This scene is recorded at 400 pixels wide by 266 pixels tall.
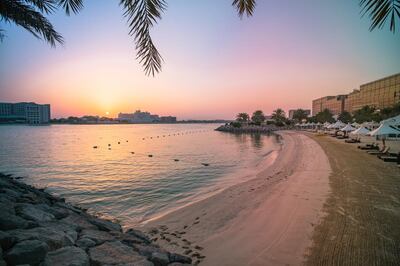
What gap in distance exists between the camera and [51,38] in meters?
5.43

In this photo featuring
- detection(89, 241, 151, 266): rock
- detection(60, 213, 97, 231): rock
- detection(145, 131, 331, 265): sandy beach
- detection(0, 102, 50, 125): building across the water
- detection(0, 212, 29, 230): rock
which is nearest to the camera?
detection(89, 241, 151, 266): rock

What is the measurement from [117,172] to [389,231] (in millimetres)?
17449

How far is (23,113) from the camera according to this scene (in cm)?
17712

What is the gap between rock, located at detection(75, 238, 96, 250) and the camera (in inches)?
167

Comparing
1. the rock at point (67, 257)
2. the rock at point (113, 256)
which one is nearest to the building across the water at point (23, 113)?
the rock at point (113, 256)

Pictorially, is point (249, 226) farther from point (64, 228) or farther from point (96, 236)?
point (64, 228)

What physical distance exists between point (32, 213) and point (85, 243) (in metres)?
1.95

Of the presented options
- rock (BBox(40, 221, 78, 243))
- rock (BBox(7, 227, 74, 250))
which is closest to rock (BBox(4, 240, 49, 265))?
rock (BBox(7, 227, 74, 250))

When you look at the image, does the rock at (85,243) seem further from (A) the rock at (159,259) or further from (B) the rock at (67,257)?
(A) the rock at (159,259)

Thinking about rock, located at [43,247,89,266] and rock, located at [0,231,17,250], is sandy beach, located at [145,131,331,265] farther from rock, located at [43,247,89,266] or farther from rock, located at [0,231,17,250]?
rock, located at [0,231,17,250]

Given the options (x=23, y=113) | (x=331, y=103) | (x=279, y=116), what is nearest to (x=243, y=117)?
(x=279, y=116)

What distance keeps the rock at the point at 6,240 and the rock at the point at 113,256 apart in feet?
3.91

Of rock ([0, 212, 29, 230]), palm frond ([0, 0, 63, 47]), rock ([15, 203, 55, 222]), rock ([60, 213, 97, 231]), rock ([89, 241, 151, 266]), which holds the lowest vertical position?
rock ([60, 213, 97, 231])

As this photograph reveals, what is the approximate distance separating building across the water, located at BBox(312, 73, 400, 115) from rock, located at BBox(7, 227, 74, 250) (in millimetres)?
64195
